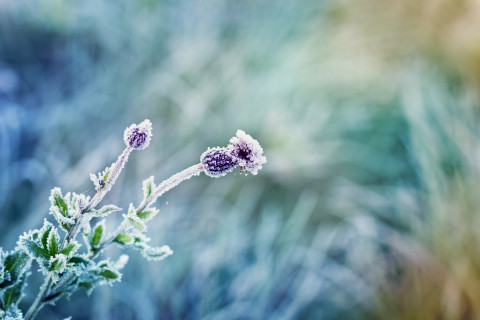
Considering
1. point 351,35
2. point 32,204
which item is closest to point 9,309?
point 32,204

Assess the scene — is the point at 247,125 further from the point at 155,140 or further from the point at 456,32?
the point at 456,32

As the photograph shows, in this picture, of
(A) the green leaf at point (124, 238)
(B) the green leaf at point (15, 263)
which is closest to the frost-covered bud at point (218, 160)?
(A) the green leaf at point (124, 238)

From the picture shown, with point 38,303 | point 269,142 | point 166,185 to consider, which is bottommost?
point 38,303

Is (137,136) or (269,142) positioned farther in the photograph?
(269,142)

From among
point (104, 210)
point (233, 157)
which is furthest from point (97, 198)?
point (233, 157)

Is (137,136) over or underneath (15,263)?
over

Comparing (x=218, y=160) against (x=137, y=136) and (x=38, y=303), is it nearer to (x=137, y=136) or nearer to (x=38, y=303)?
(x=137, y=136)

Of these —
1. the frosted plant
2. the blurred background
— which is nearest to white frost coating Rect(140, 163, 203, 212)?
the frosted plant

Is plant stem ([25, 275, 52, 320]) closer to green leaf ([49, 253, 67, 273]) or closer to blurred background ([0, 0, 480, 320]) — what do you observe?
green leaf ([49, 253, 67, 273])
